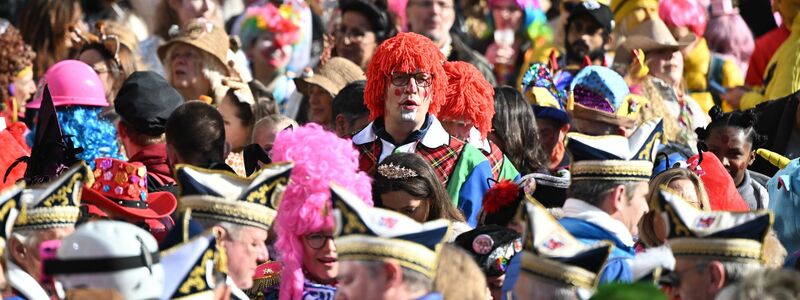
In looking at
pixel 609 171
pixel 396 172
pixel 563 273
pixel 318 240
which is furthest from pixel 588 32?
pixel 563 273

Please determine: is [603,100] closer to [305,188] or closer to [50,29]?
[305,188]

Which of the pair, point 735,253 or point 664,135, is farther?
point 664,135

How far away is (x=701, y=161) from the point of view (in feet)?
26.8

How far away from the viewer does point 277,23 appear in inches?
466

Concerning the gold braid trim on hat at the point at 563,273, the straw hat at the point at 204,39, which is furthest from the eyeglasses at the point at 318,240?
the straw hat at the point at 204,39

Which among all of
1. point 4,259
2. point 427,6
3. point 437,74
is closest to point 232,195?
point 4,259

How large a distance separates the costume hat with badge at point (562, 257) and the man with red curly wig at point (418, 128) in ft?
7.58

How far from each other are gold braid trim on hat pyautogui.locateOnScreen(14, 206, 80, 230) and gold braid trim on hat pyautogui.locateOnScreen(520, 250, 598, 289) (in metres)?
1.78

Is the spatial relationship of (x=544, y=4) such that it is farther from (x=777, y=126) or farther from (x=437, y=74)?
(x=437, y=74)

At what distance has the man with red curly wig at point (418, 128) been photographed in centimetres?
805

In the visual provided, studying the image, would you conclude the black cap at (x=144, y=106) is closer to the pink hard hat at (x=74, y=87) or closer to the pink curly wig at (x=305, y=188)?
the pink hard hat at (x=74, y=87)

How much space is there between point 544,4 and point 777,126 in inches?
174

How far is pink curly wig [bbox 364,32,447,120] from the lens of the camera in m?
8.15

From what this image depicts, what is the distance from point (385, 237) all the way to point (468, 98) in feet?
10.6
